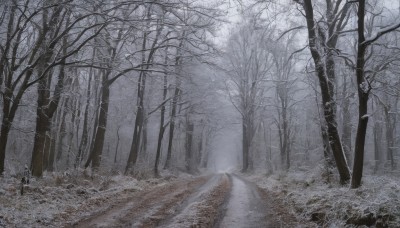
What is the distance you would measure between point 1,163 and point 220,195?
26.8 ft

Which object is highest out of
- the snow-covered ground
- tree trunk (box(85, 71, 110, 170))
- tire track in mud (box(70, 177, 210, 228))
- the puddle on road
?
tree trunk (box(85, 71, 110, 170))

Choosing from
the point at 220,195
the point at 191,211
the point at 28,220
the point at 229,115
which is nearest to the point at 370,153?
the point at 229,115

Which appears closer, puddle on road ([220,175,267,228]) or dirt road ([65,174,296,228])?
dirt road ([65,174,296,228])

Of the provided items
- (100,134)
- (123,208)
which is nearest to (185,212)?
(123,208)

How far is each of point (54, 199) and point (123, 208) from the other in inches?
89.5

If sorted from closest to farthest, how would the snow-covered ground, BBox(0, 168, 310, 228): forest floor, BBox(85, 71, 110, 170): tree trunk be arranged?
the snow-covered ground
BBox(0, 168, 310, 228): forest floor
BBox(85, 71, 110, 170): tree trunk

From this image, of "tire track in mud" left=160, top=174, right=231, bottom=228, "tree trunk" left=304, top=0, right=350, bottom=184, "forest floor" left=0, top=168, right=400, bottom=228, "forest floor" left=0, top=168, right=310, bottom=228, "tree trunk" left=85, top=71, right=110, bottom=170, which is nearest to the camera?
"forest floor" left=0, top=168, right=400, bottom=228

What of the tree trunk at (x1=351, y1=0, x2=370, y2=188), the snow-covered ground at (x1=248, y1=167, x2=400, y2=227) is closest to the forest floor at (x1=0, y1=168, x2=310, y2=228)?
the snow-covered ground at (x1=248, y1=167, x2=400, y2=227)

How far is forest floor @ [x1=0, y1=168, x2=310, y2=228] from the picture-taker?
860 cm

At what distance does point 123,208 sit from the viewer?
10.6 metres

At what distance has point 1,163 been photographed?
1243 cm

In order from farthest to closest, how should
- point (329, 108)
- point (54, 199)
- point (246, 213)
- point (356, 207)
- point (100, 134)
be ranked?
point (100, 134), point (329, 108), point (54, 199), point (246, 213), point (356, 207)

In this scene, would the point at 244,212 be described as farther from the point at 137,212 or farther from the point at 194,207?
the point at 137,212

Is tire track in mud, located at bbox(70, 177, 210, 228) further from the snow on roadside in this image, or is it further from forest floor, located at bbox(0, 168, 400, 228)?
the snow on roadside
